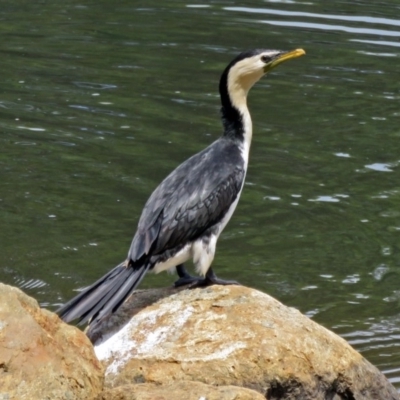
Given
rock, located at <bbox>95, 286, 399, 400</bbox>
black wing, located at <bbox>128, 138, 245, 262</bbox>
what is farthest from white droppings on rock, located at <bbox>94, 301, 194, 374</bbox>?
black wing, located at <bbox>128, 138, 245, 262</bbox>

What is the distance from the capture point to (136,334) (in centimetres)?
605

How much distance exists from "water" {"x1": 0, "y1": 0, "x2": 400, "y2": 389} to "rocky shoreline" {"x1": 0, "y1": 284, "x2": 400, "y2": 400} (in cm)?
129

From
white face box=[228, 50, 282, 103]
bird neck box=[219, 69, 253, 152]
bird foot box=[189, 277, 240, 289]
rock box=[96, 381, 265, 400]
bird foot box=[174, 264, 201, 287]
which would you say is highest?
white face box=[228, 50, 282, 103]

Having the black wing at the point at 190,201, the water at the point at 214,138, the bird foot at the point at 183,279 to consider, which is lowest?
the water at the point at 214,138

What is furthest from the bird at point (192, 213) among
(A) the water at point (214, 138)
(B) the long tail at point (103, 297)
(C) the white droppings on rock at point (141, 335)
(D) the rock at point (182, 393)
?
(A) the water at point (214, 138)

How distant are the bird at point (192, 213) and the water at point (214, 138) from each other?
1530 millimetres

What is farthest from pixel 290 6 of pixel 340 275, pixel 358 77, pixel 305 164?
pixel 340 275

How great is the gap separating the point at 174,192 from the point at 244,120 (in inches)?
32.7

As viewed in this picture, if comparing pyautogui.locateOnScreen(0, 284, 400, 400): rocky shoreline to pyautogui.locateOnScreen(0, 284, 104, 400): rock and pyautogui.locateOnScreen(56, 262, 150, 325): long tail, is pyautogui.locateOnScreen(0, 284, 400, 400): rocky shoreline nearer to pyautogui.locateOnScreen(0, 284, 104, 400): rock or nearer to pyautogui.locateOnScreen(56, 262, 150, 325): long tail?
pyautogui.locateOnScreen(0, 284, 104, 400): rock

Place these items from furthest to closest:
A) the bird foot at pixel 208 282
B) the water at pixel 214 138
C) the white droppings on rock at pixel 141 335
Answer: the water at pixel 214 138 → the bird foot at pixel 208 282 → the white droppings on rock at pixel 141 335

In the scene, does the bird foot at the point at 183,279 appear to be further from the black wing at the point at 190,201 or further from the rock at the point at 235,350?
the rock at the point at 235,350

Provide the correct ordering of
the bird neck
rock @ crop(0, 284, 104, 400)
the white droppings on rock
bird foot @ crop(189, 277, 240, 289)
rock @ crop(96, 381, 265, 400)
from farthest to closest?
the bird neck < bird foot @ crop(189, 277, 240, 289) < the white droppings on rock < rock @ crop(96, 381, 265, 400) < rock @ crop(0, 284, 104, 400)

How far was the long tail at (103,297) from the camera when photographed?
611 cm

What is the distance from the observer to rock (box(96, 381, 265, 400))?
4910 millimetres
